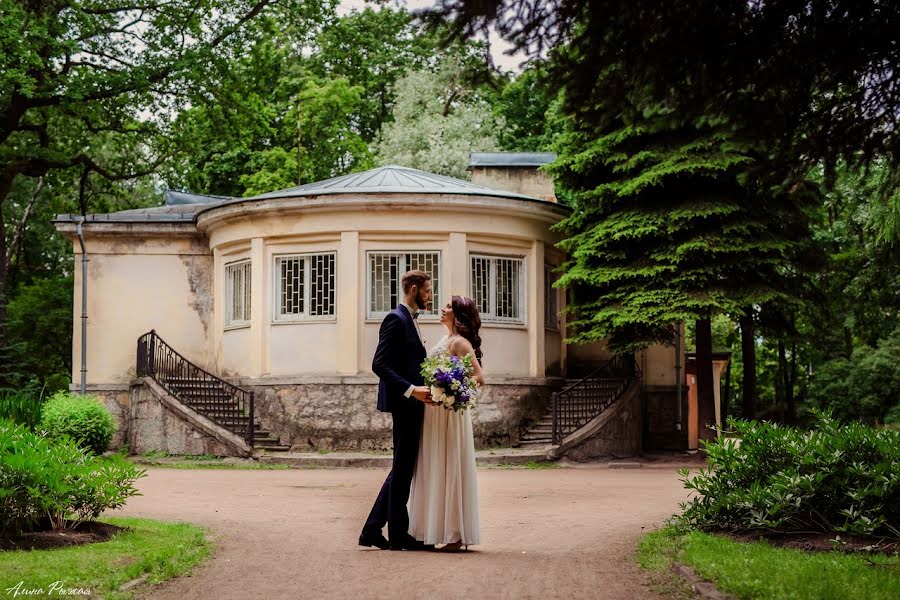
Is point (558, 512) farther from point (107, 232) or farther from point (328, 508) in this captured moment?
point (107, 232)

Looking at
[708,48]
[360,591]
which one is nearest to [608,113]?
[708,48]

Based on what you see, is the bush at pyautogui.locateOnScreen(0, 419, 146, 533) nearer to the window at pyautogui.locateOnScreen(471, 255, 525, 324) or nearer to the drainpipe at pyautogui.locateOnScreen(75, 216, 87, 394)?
the window at pyautogui.locateOnScreen(471, 255, 525, 324)

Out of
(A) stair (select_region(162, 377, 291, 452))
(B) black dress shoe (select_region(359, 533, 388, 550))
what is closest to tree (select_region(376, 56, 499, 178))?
(A) stair (select_region(162, 377, 291, 452))

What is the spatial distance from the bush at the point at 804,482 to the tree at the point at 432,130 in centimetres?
3149

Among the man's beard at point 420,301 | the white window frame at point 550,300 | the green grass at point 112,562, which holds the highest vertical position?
the white window frame at point 550,300

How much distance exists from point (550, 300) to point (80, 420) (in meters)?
9.83

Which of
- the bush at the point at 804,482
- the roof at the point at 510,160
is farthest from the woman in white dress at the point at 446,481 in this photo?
the roof at the point at 510,160

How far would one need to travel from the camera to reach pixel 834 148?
810cm

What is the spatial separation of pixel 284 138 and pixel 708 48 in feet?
118

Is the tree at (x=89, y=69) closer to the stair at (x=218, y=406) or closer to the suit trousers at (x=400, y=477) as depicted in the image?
the stair at (x=218, y=406)

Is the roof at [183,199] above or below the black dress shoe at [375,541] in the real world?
above

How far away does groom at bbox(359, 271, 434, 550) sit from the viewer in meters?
8.39

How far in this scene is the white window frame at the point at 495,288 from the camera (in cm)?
2170

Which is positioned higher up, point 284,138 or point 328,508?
point 284,138
